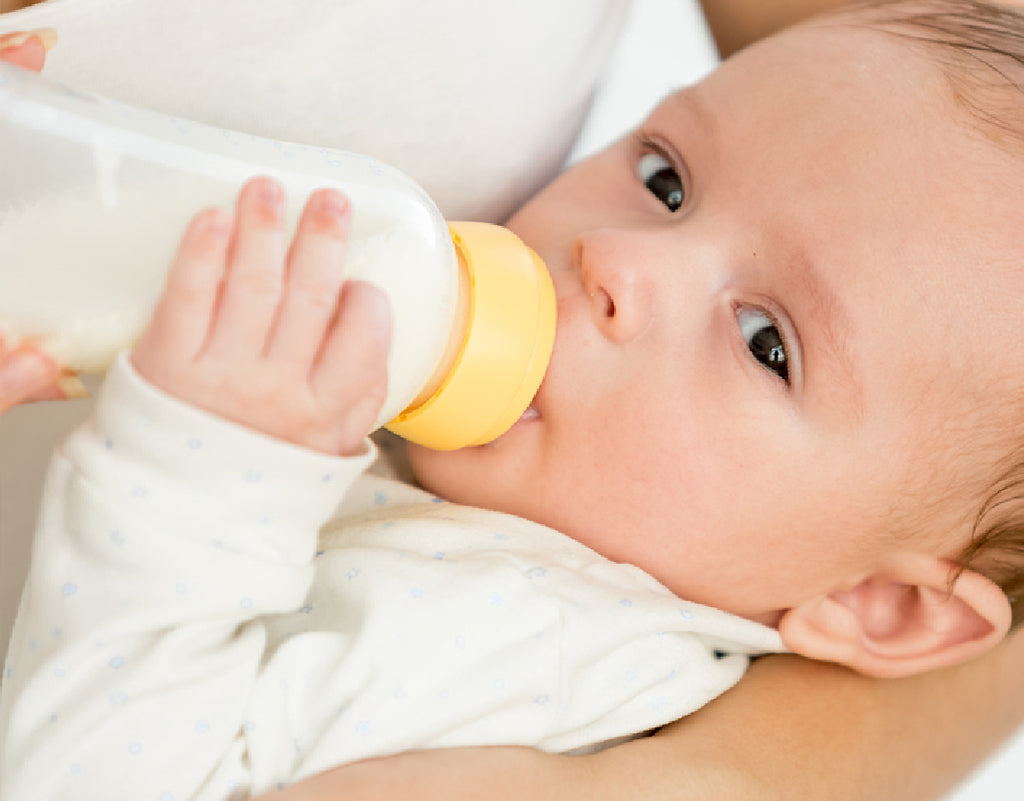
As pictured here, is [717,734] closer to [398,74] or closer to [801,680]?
[801,680]

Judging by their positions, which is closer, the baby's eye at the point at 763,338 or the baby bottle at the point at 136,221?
the baby bottle at the point at 136,221

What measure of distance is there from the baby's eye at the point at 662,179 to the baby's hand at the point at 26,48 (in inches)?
26.9

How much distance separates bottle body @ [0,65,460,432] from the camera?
0.76 meters

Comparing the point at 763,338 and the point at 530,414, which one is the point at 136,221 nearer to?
the point at 530,414

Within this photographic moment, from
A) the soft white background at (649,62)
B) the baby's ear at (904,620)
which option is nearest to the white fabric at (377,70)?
the soft white background at (649,62)

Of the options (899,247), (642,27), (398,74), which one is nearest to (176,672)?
(398,74)

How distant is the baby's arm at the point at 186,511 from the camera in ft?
Answer: 2.40

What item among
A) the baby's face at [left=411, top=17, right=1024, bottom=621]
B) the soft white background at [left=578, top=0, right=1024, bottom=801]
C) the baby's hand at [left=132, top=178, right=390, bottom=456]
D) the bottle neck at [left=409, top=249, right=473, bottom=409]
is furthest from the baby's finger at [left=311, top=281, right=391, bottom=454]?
the soft white background at [left=578, top=0, right=1024, bottom=801]

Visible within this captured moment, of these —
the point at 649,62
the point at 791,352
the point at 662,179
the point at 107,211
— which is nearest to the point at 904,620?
the point at 791,352

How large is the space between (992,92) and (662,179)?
0.37m

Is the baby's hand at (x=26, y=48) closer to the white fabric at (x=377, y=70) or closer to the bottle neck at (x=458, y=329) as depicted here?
the white fabric at (x=377, y=70)

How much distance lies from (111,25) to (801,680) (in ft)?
3.26

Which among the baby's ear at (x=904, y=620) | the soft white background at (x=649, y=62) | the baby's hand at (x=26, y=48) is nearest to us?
the baby's hand at (x=26, y=48)

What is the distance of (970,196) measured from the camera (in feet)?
3.25
